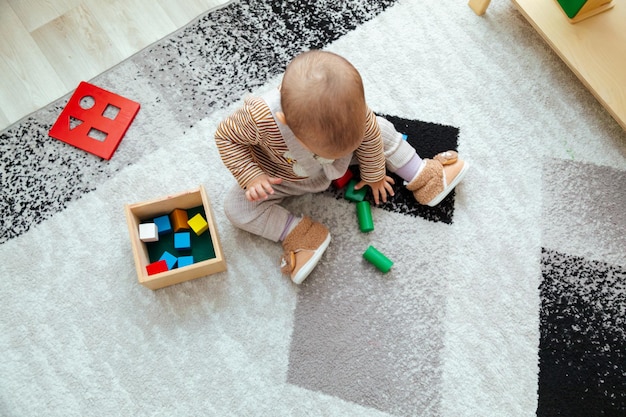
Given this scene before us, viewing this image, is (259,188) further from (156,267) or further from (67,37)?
(67,37)

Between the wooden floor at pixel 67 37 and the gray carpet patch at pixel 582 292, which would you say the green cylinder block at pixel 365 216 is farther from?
the wooden floor at pixel 67 37

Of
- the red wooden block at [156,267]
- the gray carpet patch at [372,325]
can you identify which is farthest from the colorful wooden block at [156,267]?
the gray carpet patch at [372,325]

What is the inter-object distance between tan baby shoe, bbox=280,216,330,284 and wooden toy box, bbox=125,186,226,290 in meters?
0.13

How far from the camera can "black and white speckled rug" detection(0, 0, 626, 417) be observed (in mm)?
991

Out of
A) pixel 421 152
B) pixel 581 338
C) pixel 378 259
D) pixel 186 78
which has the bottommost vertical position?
pixel 581 338

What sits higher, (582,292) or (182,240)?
(182,240)

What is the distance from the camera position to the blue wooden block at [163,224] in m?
1.01

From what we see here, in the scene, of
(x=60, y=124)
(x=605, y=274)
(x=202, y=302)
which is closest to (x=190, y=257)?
(x=202, y=302)

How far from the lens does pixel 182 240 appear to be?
1.01 metres

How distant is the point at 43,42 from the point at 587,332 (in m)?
1.35

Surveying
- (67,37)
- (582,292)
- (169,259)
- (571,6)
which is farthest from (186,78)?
(582,292)

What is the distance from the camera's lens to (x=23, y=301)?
1032 mm

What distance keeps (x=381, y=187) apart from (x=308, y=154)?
0.76 ft

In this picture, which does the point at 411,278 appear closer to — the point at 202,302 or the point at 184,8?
the point at 202,302
